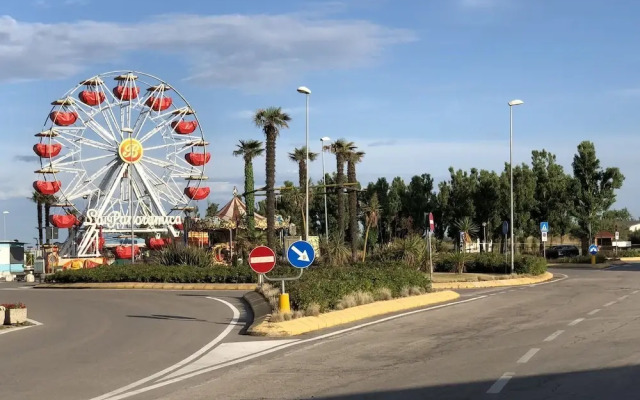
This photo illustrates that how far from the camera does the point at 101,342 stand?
16703mm

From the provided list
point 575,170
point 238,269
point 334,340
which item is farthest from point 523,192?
point 334,340

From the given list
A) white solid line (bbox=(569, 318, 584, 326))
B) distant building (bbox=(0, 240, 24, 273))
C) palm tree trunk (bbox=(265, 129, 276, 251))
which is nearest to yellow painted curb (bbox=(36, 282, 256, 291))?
palm tree trunk (bbox=(265, 129, 276, 251))

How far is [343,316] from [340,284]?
88.9 inches

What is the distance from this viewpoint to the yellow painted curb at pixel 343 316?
16.8 m

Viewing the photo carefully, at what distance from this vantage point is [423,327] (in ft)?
58.7

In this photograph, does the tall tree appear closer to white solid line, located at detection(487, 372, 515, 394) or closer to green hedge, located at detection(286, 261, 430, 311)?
green hedge, located at detection(286, 261, 430, 311)

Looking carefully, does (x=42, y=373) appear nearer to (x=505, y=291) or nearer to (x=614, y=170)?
(x=505, y=291)

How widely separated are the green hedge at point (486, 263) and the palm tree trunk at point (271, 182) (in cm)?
1026

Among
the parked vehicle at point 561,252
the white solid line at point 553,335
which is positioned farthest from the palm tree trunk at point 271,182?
the parked vehicle at point 561,252

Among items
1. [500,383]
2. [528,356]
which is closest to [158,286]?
[528,356]

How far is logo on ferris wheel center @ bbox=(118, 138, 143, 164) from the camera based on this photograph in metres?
67.2

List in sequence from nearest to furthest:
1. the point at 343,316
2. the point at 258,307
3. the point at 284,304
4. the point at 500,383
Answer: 1. the point at 500,383
2. the point at 284,304
3. the point at 343,316
4. the point at 258,307

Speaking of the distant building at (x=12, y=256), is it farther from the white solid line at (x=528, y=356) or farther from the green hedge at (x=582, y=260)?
the white solid line at (x=528, y=356)

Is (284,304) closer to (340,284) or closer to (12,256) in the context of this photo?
(340,284)
